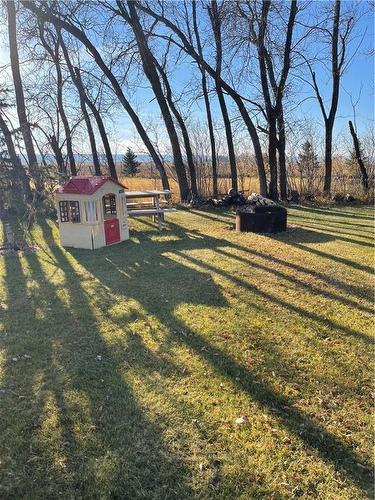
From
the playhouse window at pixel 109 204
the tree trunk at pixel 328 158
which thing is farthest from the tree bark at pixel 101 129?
the tree trunk at pixel 328 158

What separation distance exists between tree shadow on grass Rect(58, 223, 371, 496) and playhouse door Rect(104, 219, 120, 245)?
0.37 metres

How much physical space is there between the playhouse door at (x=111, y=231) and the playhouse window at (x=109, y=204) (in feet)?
0.58

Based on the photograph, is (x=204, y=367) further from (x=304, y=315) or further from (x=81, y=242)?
(x=81, y=242)

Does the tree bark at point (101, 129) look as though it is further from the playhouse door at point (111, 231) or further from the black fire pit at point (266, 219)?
the black fire pit at point (266, 219)

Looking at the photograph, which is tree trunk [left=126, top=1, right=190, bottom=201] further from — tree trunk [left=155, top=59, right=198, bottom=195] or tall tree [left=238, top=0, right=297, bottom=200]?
tall tree [left=238, top=0, right=297, bottom=200]

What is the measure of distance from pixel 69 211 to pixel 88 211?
45 centimetres

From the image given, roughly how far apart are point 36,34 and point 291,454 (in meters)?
14.9

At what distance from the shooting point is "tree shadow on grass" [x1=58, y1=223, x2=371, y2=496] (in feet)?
7.88

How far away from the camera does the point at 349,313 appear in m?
4.25

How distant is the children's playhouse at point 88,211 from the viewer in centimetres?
741

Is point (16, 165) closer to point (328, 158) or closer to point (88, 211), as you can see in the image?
point (88, 211)

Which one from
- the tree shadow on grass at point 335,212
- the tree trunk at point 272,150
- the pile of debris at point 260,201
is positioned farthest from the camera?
the tree trunk at point 272,150

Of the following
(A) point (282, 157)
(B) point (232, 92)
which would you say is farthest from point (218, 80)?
(A) point (282, 157)

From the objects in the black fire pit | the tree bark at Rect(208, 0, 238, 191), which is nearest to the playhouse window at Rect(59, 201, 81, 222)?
the black fire pit
